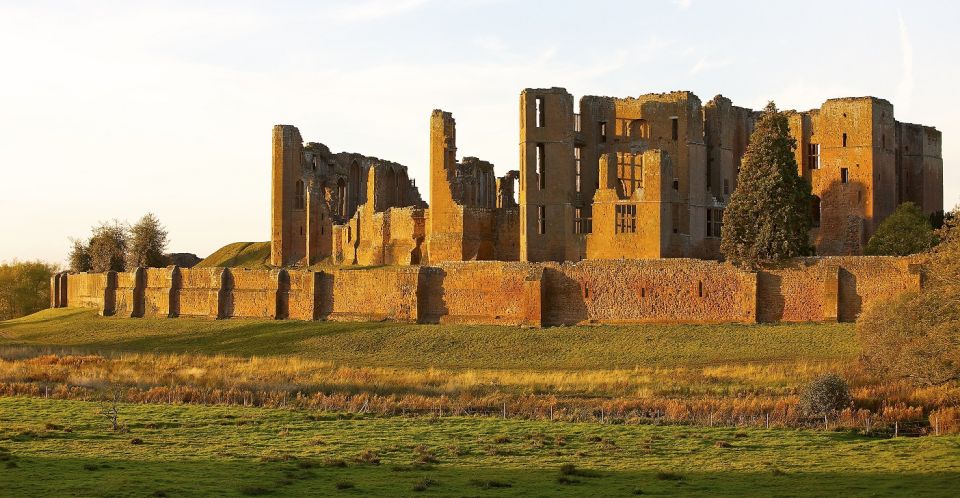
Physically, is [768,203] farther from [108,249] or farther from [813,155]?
[108,249]

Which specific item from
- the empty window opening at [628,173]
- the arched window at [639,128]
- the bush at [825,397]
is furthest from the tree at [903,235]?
the bush at [825,397]

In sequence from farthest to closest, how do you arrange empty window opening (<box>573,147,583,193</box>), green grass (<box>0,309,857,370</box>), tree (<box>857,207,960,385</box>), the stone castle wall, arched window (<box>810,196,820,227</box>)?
1. arched window (<box>810,196,820,227</box>)
2. empty window opening (<box>573,147,583,193</box>)
3. the stone castle wall
4. green grass (<box>0,309,857,370</box>)
5. tree (<box>857,207,960,385</box>)

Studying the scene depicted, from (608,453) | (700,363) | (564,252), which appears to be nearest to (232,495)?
(608,453)

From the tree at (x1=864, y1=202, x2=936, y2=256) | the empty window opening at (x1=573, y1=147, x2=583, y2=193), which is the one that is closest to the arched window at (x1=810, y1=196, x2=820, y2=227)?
the tree at (x1=864, y1=202, x2=936, y2=256)

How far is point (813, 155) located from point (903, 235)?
1033 cm

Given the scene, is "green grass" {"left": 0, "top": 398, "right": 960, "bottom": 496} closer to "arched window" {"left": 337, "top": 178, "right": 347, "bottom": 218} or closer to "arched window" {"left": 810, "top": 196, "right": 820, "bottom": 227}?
"arched window" {"left": 810, "top": 196, "right": 820, "bottom": 227}

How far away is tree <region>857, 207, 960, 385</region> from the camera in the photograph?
36.7 meters

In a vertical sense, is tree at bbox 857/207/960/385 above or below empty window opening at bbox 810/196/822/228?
below

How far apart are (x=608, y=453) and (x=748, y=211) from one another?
3123 centimetres

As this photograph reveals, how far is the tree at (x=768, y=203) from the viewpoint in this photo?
185 ft

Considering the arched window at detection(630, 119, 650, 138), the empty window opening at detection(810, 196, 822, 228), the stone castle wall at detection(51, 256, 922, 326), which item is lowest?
the stone castle wall at detection(51, 256, 922, 326)

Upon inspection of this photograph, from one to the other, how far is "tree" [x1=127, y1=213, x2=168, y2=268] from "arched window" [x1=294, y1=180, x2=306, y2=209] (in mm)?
12285

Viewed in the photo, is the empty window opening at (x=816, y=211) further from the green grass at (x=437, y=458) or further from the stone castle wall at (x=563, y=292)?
the green grass at (x=437, y=458)

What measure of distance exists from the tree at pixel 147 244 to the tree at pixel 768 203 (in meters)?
49.8
